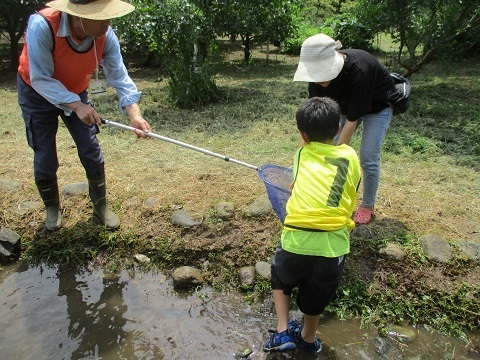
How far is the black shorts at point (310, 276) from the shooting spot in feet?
6.69

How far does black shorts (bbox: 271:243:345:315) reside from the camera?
204cm

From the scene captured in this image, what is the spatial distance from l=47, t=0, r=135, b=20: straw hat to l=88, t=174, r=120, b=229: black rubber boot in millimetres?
1307

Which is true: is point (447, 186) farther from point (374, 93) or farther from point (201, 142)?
point (201, 142)

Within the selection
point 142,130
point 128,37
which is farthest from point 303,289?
point 128,37

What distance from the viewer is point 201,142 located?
5.11 meters

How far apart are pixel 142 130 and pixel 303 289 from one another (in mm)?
1686

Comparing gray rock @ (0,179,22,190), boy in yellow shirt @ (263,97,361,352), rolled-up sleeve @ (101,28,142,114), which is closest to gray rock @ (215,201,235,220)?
rolled-up sleeve @ (101,28,142,114)

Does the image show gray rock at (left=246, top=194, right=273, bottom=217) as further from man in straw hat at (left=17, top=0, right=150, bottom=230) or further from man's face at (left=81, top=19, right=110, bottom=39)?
man's face at (left=81, top=19, right=110, bottom=39)

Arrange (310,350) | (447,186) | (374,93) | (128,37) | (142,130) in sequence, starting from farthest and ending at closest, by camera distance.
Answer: (128,37) < (447,186) < (142,130) < (374,93) < (310,350)

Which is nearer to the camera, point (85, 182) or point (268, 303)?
point (268, 303)

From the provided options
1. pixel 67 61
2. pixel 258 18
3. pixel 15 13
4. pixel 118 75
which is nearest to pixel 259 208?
pixel 118 75

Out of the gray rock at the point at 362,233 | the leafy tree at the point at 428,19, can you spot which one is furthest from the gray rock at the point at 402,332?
the leafy tree at the point at 428,19

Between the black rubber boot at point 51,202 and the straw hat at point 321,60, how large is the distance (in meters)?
2.15

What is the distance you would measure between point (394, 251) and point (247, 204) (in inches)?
50.1
